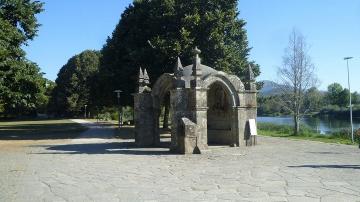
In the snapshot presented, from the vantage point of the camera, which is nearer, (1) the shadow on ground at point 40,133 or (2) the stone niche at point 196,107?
(2) the stone niche at point 196,107

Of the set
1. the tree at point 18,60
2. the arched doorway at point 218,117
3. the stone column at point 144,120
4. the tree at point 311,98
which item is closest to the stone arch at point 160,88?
the stone column at point 144,120

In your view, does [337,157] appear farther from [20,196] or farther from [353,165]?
[20,196]

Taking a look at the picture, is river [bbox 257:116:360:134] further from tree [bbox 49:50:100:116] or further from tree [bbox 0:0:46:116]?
tree [bbox 49:50:100:116]

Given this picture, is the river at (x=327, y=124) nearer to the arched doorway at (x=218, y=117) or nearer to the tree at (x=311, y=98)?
the tree at (x=311, y=98)

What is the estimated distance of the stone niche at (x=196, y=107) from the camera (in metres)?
18.1

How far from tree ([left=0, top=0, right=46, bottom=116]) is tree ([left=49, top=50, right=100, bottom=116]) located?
44.4 metres

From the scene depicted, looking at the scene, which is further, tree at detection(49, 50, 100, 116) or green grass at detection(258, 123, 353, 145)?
tree at detection(49, 50, 100, 116)

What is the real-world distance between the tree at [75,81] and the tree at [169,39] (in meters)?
43.3

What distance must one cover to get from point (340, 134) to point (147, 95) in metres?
14.7

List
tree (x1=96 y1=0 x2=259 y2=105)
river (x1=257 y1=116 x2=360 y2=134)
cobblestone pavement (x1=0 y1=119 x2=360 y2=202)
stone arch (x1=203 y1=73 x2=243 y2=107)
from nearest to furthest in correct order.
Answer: cobblestone pavement (x1=0 y1=119 x2=360 y2=202) → stone arch (x1=203 y1=73 x2=243 y2=107) → tree (x1=96 y1=0 x2=259 y2=105) → river (x1=257 y1=116 x2=360 y2=134)

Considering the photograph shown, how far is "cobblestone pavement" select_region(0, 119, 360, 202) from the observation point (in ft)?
29.8

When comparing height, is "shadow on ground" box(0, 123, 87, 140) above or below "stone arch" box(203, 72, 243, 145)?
below

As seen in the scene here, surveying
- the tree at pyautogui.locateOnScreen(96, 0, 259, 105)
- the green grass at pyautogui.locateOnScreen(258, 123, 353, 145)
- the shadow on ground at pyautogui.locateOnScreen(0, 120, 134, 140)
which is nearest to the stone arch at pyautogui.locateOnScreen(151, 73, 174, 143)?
the tree at pyautogui.locateOnScreen(96, 0, 259, 105)

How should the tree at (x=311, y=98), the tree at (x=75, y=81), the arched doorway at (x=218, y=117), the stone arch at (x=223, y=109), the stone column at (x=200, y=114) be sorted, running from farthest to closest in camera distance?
the tree at (x=75, y=81)
the tree at (x=311, y=98)
the arched doorway at (x=218, y=117)
the stone arch at (x=223, y=109)
the stone column at (x=200, y=114)
